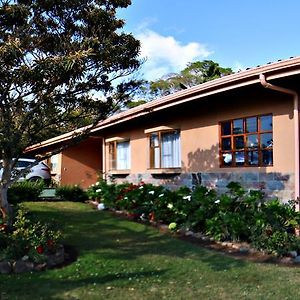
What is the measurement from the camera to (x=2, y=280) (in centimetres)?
620

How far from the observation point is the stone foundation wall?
29.2 ft

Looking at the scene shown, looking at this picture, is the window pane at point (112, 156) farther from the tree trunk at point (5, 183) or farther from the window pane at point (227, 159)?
the tree trunk at point (5, 183)

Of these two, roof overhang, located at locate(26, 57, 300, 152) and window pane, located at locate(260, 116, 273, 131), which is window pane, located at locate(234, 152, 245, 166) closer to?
window pane, located at locate(260, 116, 273, 131)

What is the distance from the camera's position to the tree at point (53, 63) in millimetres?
7359

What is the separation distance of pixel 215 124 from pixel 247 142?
1161 mm

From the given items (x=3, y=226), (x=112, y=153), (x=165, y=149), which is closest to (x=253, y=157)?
(x=165, y=149)

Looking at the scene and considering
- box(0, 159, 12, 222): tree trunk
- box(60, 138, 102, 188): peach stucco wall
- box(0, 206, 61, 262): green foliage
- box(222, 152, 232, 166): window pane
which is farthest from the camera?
box(60, 138, 102, 188): peach stucco wall

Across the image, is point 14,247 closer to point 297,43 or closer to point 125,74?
point 125,74

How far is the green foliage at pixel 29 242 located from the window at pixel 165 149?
5.52 m

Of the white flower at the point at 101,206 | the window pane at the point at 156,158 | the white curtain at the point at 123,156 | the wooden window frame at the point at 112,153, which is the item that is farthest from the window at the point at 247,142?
the wooden window frame at the point at 112,153

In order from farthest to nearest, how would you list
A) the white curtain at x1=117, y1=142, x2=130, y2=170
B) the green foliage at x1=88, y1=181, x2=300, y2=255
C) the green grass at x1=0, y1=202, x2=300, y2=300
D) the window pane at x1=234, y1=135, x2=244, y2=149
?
1. the white curtain at x1=117, y1=142, x2=130, y2=170
2. the window pane at x1=234, y1=135, x2=244, y2=149
3. the green foliage at x1=88, y1=181, x2=300, y2=255
4. the green grass at x1=0, y1=202, x2=300, y2=300

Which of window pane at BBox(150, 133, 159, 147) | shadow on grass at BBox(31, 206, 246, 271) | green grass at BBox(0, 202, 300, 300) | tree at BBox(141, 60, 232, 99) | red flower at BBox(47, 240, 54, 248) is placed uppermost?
tree at BBox(141, 60, 232, 99)

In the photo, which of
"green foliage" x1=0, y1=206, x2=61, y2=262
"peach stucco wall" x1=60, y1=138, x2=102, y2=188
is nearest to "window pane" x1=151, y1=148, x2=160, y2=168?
"green foliage" x1=0, y1=206, x2=61, y2=262

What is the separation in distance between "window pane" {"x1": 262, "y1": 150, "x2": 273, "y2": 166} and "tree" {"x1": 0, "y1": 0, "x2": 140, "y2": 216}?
3126 mm
